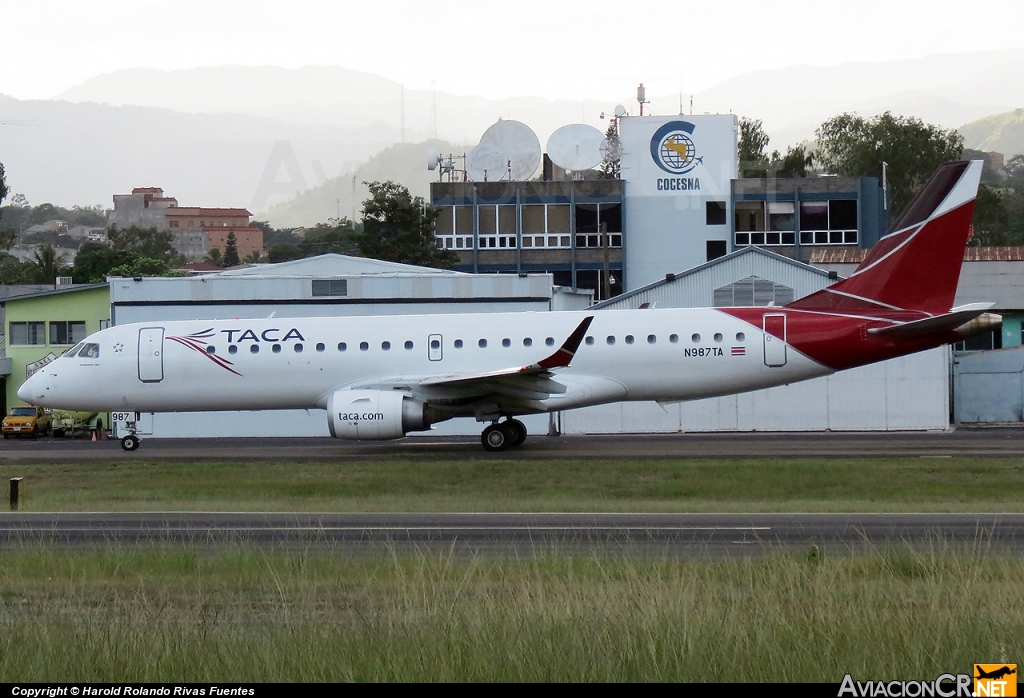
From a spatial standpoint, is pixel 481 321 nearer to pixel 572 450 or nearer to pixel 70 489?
pixel 572 450

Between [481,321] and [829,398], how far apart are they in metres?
13.7

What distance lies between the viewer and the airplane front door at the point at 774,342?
2906 cm

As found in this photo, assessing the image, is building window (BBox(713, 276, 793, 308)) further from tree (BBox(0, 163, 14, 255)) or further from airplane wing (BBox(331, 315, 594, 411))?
tree (BBox(0, 163, 14, 255))

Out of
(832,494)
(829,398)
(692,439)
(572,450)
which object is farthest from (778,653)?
(829,398)

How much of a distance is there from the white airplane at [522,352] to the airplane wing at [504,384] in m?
0.05

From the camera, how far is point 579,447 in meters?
32.4

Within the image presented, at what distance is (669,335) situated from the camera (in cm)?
2959

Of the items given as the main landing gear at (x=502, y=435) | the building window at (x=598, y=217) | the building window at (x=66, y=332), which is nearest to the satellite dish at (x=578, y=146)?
the building window at (x=598, y=217)

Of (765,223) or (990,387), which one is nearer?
(990,387)

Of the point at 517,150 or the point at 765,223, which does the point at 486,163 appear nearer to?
the point at 517,150

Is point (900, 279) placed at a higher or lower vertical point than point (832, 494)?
higher

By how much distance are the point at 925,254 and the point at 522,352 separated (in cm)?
1023

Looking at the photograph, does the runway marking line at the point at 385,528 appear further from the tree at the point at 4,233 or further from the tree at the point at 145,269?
the tree at the point at 4,233

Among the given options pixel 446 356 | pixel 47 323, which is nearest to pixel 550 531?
pixel 446 356
